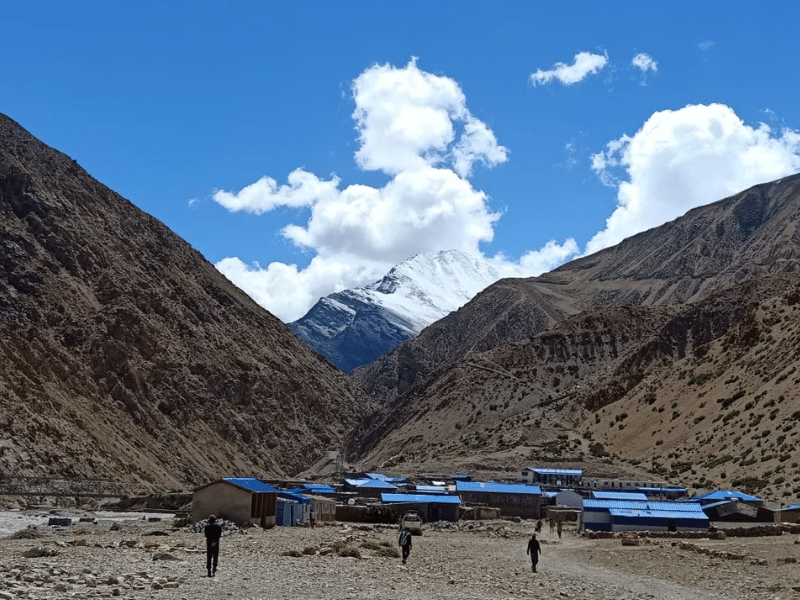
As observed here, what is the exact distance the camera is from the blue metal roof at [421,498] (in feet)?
172

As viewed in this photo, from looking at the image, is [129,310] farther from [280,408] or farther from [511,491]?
[511,491]

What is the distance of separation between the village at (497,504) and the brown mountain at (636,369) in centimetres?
594

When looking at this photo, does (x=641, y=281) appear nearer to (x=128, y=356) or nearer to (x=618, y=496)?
(x=128, y=356)

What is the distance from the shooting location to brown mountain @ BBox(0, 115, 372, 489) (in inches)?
3009

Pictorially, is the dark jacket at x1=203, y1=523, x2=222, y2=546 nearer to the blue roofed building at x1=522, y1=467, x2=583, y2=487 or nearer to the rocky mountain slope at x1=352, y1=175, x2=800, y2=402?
the blue roofed building at x1=522, y1=467, x2=583, y2=487

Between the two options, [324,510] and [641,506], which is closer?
[641,506]

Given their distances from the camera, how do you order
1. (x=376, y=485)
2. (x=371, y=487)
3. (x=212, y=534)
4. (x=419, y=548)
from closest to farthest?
(x=212, y=534) → (x=419, y=548) → (x=371, y=487) → (x=376, y=485)

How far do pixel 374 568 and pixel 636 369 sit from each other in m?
81.4

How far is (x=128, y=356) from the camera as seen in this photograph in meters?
96.2

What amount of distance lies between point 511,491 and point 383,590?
40362 millimetres

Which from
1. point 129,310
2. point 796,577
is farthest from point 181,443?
point 796,577

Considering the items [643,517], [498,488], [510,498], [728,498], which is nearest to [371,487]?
[498,488]

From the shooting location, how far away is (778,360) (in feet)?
251

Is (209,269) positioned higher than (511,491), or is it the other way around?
(209,269)
